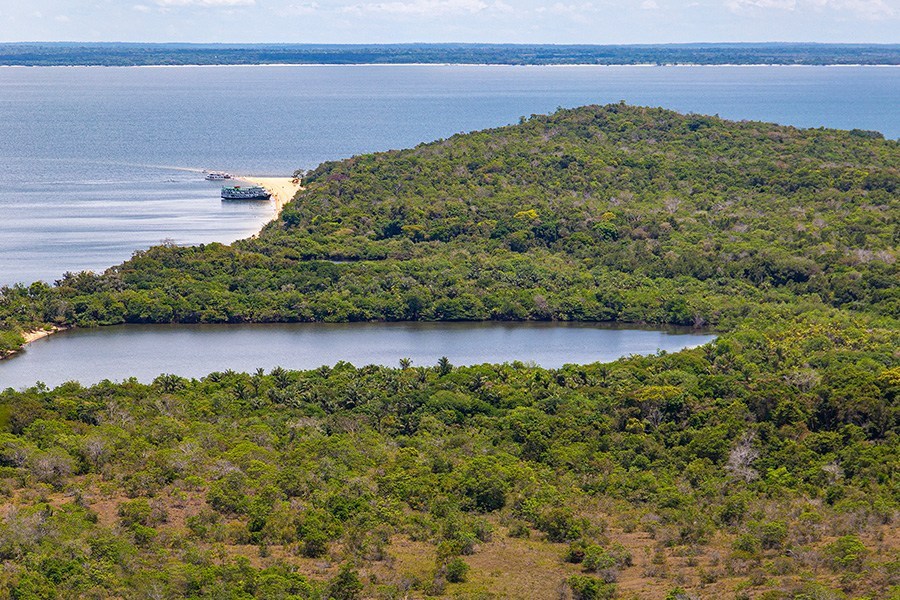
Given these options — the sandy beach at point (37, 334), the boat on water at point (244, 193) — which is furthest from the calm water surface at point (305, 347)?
the boat on water at point (244, 193)

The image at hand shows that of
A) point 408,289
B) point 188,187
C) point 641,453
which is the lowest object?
point 641,453

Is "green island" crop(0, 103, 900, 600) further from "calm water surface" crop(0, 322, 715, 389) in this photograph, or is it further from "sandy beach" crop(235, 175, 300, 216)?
"sandy beach" crop(235, 175, 300, 216)

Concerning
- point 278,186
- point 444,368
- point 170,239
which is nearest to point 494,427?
point 444,368

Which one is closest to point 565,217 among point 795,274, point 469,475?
point 795,274

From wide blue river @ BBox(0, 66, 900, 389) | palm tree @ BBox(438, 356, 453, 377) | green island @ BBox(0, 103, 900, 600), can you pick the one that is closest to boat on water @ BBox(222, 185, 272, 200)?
wide blue river @ BBox(0, 66, 900, 389)

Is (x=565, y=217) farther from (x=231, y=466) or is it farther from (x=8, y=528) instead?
(x=8, y=528)

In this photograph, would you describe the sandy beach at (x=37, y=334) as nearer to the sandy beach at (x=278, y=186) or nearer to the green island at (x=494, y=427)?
the green island at (x=494, y=427)
